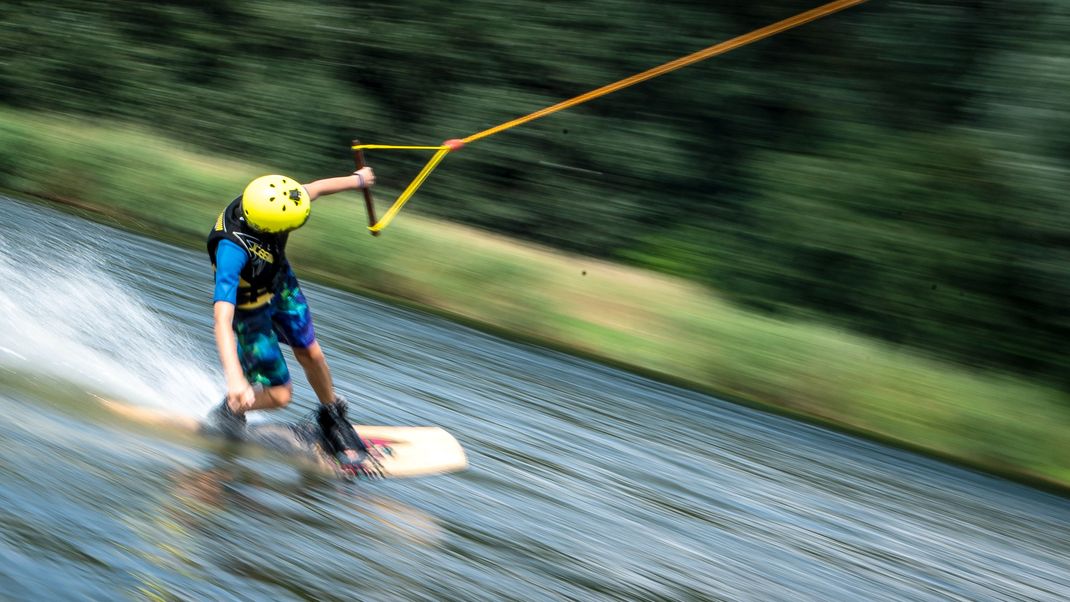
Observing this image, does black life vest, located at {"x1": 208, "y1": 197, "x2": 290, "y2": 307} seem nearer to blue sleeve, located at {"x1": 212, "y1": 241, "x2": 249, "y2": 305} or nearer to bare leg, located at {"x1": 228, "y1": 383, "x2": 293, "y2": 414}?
blue sleeve, located at {"x1": 212, "y1": 241, "x2": 249, "y2": 305}

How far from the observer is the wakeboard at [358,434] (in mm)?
5699

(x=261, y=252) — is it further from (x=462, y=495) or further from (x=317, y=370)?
(x=462, y=495)

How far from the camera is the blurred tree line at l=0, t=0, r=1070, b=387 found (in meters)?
10.9

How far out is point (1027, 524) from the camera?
719 cm

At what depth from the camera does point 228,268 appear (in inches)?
207

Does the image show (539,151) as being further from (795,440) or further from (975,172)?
(795,440)

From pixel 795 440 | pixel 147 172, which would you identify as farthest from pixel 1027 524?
pixel 147 172

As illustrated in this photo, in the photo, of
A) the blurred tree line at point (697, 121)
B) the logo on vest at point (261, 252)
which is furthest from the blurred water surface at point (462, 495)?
the blurred tree line at point (697, 121)

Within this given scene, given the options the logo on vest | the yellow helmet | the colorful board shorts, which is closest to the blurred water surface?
the colorful board shorts

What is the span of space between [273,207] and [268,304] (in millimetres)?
589

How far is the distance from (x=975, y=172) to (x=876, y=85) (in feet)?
6.44

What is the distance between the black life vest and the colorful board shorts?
0.25 feet

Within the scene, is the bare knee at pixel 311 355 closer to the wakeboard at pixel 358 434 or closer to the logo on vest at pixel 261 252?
the wakeboard at pixel 358 434

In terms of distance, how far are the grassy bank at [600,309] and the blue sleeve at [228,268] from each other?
5.67 meters
